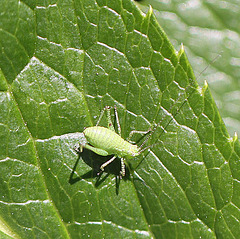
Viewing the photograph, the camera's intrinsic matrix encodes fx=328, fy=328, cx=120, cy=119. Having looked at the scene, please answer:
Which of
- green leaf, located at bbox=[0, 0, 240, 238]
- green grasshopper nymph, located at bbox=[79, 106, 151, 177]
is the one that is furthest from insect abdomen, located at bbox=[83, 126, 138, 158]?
green leaf, located at bbox=[0, 0, 240, 238]

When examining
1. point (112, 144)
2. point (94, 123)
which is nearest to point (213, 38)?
point (112, 144)

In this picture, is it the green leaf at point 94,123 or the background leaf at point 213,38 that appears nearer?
the green leaf at point 94,123

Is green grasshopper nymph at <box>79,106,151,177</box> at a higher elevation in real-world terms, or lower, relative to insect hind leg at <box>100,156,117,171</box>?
higher

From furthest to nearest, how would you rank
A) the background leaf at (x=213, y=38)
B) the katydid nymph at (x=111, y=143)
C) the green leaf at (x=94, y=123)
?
the background leaf at (x=213, y=38), the katydid nymph at (x=111, y=143), the green leaf at (x=94, y=123)

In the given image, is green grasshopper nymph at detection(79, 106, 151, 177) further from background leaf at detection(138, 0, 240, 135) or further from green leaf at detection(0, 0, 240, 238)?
background leaf at detection(138, 0, 240, 135)

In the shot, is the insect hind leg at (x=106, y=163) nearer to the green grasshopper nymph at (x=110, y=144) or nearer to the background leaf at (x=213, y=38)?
the green grasshopper nymph at (x=110, y=144)

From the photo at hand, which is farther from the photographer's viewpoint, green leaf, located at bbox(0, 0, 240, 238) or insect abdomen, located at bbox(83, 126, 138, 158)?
insect abdomen, located at bbox(83, 126, 138, 158)

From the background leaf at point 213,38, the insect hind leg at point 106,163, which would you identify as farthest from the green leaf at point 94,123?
the background leaf at point 213,38
